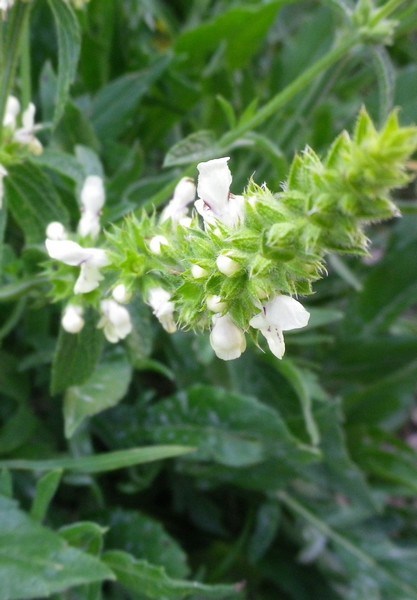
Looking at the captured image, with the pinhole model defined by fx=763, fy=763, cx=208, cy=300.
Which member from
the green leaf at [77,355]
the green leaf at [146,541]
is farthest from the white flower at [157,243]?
the green leaf at [146,541]

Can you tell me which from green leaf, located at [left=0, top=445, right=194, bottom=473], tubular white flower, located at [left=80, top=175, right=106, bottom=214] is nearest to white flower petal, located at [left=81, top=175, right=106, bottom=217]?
tubular white flower, located at [left=80, top=175, right=106, bottom=214]

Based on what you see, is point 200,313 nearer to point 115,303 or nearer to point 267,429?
point 115,303

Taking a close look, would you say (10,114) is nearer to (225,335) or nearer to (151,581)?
(225,335)

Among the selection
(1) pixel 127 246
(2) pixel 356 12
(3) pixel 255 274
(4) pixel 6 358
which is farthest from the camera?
(4) pixel 6 358

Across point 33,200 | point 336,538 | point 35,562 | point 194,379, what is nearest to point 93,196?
point 33,200

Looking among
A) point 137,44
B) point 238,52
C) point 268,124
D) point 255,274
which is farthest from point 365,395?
point 255,274

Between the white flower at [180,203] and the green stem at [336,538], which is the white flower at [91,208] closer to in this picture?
the white flower at [180,203]

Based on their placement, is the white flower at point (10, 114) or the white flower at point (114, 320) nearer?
the white flower at point (114, 320)
